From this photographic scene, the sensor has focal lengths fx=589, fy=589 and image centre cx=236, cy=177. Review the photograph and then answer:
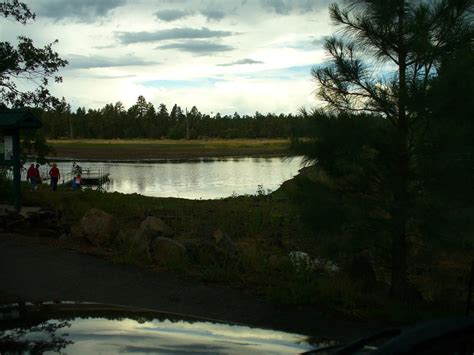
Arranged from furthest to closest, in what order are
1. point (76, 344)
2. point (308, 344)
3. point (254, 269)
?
point (254, 269) < point (308, 344) < point (76, 344)

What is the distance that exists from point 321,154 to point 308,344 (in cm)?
379

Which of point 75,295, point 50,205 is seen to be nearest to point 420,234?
point 75,295

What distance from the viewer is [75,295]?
22.9 ft

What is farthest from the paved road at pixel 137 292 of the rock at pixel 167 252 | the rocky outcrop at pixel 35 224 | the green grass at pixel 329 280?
the rocky outcrop at pixel 35 224

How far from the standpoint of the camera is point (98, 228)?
A: 9.82 m

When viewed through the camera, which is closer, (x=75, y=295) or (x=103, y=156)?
(x=75, y=295)

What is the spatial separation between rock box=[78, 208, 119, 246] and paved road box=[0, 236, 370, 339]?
2.54ft

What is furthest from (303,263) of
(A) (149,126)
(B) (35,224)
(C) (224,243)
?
(A) (149,126)

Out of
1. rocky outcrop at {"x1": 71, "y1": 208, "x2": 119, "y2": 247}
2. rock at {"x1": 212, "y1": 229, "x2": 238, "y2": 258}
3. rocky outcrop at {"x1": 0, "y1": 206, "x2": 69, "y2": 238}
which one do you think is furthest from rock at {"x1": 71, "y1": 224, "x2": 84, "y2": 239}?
rock at {"x1": 212, "y1": 229, "x2": 238, "y2": 258}

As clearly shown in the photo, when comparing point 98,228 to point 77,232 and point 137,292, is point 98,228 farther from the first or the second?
point 137,292

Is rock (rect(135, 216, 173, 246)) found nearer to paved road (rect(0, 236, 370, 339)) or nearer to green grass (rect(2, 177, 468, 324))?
green grass (rect(2, 177, 468, 324))

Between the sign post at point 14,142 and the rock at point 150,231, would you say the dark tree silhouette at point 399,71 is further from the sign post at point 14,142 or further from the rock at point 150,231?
the sign post at point 14,142

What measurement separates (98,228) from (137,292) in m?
3.01

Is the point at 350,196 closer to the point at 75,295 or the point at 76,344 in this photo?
the point at 75,295
